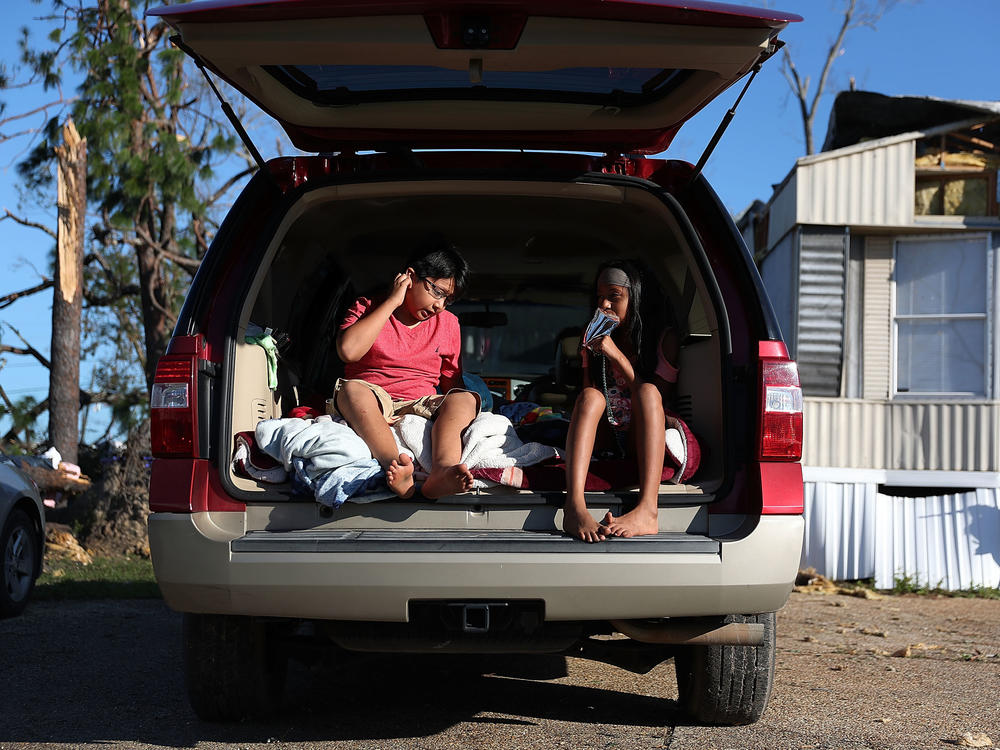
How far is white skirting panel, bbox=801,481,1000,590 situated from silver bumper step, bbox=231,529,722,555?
7178mm

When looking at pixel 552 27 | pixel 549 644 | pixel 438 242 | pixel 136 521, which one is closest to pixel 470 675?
pixel 549 644

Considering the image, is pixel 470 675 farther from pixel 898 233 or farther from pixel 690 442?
pixel 898 233

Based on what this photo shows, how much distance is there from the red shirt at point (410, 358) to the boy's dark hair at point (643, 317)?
2.12 ft

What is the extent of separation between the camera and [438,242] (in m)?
4.33

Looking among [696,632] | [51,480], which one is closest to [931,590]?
[696,632]

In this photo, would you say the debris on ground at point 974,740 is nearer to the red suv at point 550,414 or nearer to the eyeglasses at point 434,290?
the red suv at point 550,414

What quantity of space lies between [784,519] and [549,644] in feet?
2.68

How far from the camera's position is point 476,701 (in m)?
4.26

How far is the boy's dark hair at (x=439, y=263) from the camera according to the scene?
4.20m

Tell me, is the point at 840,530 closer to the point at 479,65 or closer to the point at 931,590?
the point at 931,590

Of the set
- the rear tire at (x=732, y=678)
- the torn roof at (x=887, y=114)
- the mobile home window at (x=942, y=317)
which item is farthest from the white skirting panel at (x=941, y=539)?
the rear tire at (x=732, y=678)

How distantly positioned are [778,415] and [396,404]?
4.65ft

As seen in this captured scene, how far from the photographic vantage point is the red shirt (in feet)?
13.4

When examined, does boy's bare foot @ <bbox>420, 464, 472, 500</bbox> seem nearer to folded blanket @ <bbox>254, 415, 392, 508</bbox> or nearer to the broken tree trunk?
folded blanket @ <bbox>254, 415, 392, 508</bbox>
